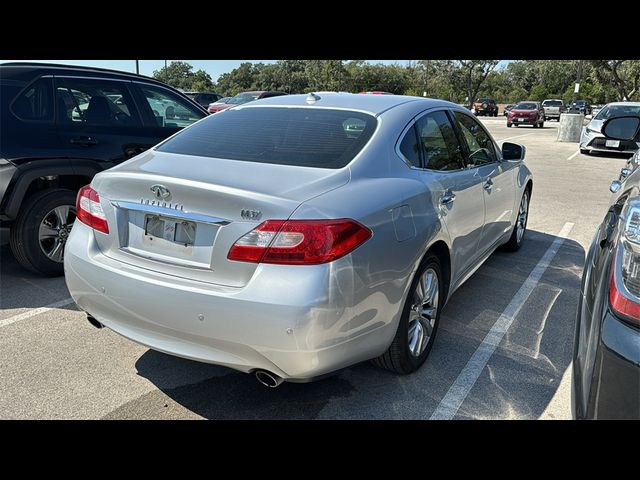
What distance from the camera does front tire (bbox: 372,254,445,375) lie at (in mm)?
2941

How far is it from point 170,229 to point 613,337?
1949 mm

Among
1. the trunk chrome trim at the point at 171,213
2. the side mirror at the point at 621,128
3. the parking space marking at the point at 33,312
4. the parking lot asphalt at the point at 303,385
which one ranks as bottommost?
the parking space marking at the point at 33,312

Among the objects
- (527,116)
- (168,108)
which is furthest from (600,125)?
(527,116)

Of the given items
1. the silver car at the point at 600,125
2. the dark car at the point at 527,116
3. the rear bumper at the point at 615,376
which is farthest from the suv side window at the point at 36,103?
the dark car at the point at 527,116

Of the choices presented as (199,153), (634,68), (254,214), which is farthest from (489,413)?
(634,68)

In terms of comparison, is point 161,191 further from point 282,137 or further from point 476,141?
point 476,141

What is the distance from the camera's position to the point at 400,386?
3.05 meters

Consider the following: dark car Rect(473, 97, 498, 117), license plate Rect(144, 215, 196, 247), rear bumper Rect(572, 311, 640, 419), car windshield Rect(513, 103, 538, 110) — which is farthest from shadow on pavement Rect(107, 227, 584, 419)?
dark car Rect(473, 97, 498, 117)

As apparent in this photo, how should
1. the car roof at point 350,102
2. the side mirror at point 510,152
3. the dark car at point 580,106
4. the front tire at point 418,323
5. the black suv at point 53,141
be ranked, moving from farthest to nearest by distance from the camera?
the dark car at point 580,106 → the side mirror at point 510,152 → the black suv at point 53,141 → the car roof at point 350,102 → the front tire at point 418,323

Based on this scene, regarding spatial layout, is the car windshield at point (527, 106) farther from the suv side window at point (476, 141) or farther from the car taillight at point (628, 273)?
the car taillight at point (628, 273)

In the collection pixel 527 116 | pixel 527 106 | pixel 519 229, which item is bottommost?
pixel 519 229

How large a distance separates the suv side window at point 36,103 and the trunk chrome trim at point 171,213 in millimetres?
2436

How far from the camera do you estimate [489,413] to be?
280 centimetres

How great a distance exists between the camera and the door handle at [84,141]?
15.6ft
